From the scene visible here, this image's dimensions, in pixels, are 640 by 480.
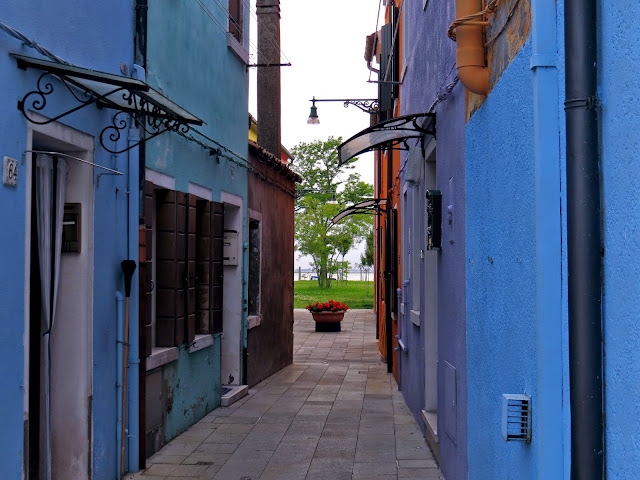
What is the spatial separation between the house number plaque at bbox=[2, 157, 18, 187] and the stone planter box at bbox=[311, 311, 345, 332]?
17960mm

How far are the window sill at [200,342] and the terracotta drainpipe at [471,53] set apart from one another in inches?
205

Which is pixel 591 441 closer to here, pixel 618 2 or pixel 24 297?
pixel 618 2

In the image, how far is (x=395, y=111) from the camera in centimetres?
1273

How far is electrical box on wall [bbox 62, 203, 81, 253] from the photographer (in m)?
5.80

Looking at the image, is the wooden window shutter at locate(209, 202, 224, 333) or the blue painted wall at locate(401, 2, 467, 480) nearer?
the blue painted wall at locate(401, 2, 467, 480)

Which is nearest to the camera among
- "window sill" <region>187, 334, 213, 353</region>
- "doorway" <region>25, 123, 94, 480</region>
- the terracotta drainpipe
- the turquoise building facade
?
the terracotta drainpipe

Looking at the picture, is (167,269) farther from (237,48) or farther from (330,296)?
(330,296)

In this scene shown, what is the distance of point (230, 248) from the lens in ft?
35.6

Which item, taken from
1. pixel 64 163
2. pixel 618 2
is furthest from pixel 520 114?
pixel 64 163

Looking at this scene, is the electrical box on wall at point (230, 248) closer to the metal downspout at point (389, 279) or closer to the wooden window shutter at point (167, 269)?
the wooden window shutter at point (167, 269)

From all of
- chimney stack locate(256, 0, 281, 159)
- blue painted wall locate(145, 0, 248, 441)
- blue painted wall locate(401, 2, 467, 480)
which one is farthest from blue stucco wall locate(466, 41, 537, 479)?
chimney stack locate(256, 0, 281, 159)

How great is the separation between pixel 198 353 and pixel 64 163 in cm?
379

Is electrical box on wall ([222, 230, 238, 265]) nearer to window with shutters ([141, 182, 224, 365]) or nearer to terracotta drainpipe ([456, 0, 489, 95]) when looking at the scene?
window with shutters ([141, 182, 224, 365])

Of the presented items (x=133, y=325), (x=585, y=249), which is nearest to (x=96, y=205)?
(x=133, y=325)
